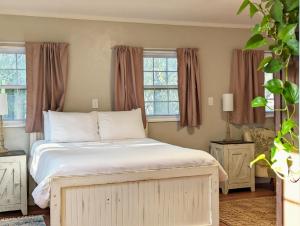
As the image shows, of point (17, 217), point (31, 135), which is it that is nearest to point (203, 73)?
point (31, 135)

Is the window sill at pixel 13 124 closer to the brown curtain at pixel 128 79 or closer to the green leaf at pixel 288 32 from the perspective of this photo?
the brown curtain at pixel 128 79

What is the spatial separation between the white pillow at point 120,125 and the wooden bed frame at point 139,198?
55.1 inches

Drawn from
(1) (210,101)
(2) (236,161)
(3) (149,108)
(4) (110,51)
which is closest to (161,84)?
(3) (149,108)

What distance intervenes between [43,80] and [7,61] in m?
0.50

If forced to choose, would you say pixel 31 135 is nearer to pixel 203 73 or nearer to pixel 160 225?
pixel 160 225

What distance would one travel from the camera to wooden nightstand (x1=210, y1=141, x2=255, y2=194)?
5230mm

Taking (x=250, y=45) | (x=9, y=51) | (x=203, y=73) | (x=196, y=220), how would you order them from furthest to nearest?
(x=203, y=73), (x=9, y=51), (x=196, y=220), (x=250, y=45)

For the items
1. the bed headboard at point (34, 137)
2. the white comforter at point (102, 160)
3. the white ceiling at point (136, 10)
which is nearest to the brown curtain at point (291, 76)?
the white comforter at point (102, 160)

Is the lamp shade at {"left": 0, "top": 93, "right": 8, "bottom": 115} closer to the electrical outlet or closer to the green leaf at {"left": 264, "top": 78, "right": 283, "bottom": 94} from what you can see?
the electrical outlet

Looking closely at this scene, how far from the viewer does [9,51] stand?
4.66 m

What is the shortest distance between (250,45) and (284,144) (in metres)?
0.36

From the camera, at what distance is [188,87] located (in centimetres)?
534

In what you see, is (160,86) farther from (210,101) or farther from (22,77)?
(22,77)

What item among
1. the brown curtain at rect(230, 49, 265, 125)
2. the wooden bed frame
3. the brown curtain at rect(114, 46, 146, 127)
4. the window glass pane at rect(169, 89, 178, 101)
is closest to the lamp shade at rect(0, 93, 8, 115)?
the brown curtain at rect(114, 46, 146, 127)
